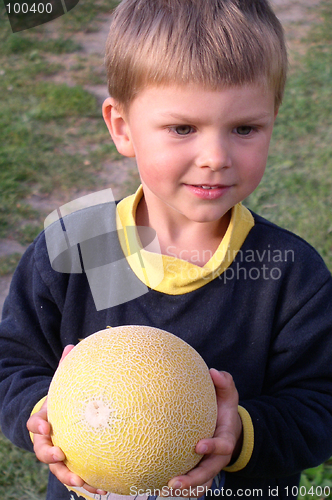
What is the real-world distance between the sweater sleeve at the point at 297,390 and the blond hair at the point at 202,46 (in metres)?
0.65

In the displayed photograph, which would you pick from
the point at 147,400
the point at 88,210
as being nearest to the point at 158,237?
the point at 88,210

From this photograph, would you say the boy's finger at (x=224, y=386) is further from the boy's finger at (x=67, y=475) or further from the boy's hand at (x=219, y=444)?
the boy's finger at (x=67, y=475)

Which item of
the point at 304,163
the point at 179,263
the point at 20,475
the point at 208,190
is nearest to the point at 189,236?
the point at 179,263

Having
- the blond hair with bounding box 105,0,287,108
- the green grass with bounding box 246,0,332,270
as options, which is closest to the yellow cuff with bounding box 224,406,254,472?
the blond hair with bounding box 105,0,287,108

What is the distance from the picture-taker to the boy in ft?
4.69

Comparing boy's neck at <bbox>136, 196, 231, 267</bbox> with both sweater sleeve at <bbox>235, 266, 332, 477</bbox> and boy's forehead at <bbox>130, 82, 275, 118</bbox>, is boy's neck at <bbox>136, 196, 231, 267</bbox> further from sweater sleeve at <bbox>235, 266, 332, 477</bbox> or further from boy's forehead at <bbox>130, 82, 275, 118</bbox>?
boy's forehead at <bbox>130, 82, 275, 118</bbox>

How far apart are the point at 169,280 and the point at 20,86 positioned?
182 inches

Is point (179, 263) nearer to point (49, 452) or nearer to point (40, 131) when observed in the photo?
point (49, 452)

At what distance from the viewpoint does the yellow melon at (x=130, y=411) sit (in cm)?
126

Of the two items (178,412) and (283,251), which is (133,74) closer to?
(283,251)

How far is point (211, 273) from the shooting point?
1701 millimetres

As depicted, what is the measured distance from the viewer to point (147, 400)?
128 centimetres

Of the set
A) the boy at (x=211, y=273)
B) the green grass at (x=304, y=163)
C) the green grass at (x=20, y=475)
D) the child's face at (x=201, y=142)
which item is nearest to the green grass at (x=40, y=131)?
the green grass at (x=304, y=163)

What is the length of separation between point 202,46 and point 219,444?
1060 millimetres
